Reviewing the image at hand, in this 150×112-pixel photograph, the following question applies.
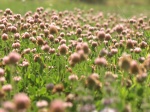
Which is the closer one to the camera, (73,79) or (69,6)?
(73,79)

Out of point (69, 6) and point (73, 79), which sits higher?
point (69, 6)

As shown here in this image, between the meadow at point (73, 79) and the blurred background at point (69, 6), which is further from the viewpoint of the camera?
the blurred background at point (69, 6)

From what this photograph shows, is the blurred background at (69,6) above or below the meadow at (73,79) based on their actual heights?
above

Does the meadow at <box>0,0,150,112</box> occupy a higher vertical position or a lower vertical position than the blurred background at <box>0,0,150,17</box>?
lower

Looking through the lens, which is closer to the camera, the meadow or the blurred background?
the meadow

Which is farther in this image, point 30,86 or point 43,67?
point 43,67

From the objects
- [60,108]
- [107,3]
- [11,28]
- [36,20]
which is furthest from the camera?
[107,3]

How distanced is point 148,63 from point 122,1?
28.8 meters

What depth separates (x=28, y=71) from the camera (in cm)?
502

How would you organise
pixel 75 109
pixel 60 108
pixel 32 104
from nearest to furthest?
1. pixel 60 108
2. pixel 75 109
3. pixel 32 104

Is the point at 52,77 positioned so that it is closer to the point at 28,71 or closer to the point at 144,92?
the point at 28,71

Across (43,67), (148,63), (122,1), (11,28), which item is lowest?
(148,63)

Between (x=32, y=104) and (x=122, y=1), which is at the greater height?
(x=122, y=1)

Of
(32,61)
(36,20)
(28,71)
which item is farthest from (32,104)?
(36,20)
